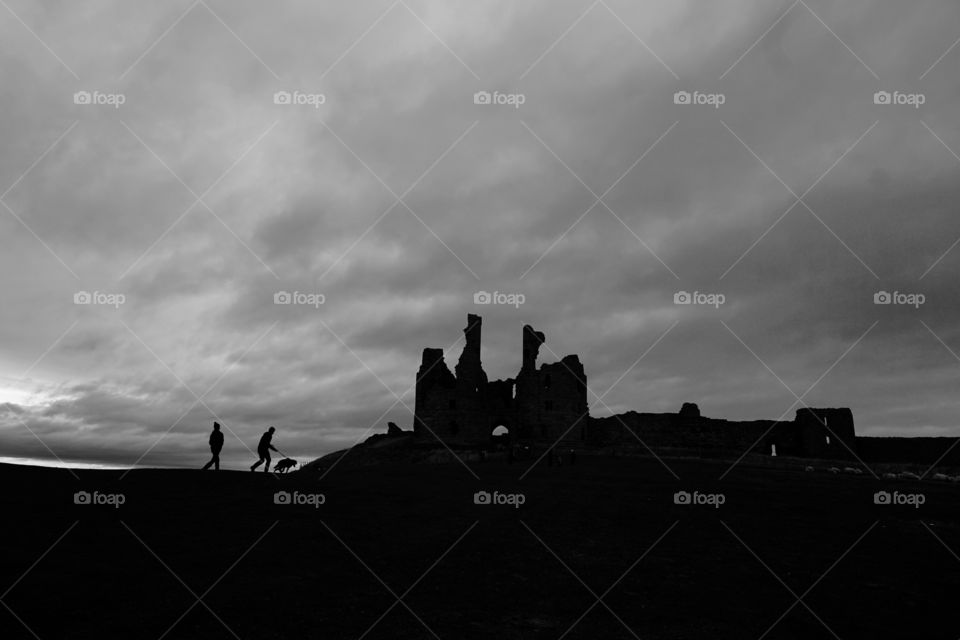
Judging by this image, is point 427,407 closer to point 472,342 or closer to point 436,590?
point 472,342

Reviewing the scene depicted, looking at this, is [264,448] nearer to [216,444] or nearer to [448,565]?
[216,444]

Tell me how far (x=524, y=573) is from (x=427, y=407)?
39.1m

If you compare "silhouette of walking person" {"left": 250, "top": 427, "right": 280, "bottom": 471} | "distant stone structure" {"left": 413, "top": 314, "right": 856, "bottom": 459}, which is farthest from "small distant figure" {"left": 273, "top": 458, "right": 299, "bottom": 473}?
"distant stone structure" {"left": 413, "top": 314, "right": 856, "bottom": 459}

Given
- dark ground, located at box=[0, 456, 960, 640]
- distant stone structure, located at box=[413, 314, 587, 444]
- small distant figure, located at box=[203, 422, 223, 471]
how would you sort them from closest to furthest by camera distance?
1. dark ground, located at box=[0, 456, 960, 640]
2. small distant figure, located at box=[203, 422, 223, 471]
3. distant stone structure, located at box=[413, 314, 587, 444]

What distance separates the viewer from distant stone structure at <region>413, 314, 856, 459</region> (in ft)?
154

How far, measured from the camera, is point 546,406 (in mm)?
47344

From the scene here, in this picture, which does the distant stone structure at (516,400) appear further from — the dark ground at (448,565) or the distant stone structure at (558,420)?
the dark ground at (448,565)

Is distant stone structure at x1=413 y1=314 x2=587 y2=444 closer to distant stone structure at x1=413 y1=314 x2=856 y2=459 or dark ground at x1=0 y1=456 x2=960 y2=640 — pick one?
distant stone structure at x1=413 y1=314 x2=856 y2=459

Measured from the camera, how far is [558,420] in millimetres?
46906

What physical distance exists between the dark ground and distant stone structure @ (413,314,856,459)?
32.2 metres

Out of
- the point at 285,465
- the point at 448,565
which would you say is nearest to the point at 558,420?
the point at 285,465

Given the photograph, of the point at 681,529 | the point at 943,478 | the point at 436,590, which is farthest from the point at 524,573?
the point at 943,478

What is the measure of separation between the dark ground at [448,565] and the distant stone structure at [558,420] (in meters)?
32.2

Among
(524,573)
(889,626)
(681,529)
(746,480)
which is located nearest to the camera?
(889,626)
